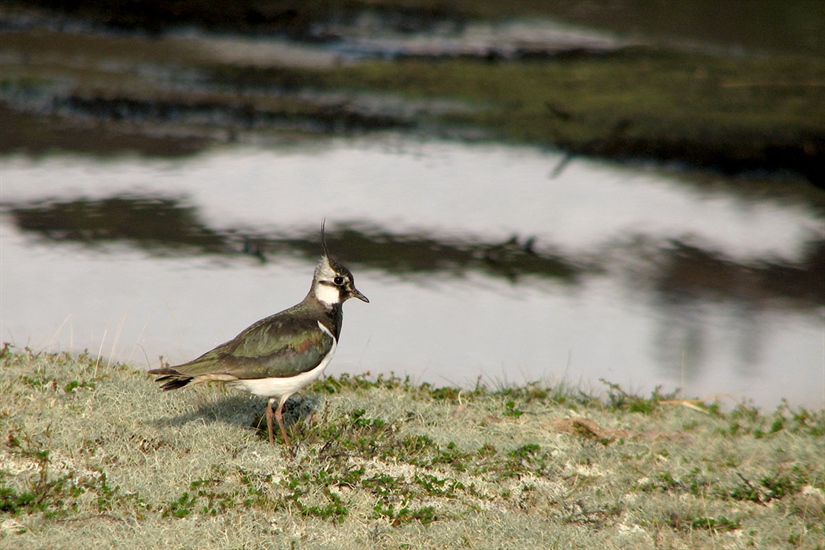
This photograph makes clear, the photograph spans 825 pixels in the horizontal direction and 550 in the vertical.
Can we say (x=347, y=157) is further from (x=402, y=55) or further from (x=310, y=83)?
(x=402, y=55)

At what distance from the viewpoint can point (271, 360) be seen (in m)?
6.90

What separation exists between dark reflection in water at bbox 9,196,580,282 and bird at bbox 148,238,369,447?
13.2 feet

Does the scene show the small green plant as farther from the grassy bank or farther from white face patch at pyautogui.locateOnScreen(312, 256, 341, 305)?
white face patch at pyautogui.locateOnScreen(312, 256, 341, 305)

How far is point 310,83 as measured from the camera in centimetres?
1756

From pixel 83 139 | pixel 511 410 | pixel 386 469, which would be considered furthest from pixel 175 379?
pixel 83 139

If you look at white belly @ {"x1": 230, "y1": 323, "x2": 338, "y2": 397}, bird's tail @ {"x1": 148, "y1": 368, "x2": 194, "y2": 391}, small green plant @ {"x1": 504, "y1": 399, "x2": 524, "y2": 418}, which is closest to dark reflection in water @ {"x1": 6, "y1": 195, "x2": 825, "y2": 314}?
small green plant @ {"x1": 504, "y1": 399, "x2": 524, "y2": 418}

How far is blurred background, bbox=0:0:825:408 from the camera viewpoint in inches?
392

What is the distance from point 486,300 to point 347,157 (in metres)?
4.96

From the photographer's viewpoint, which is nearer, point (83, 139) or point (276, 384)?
point (276, 384)

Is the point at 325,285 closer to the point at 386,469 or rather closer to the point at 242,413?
the point at 242,413

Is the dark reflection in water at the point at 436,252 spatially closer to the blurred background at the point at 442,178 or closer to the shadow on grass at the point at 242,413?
the blurred background at the point at 442,178

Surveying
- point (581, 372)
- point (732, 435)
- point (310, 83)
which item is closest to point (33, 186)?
point (310, 83)

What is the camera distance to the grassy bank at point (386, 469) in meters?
6.18

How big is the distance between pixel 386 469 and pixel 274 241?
17.1ft
